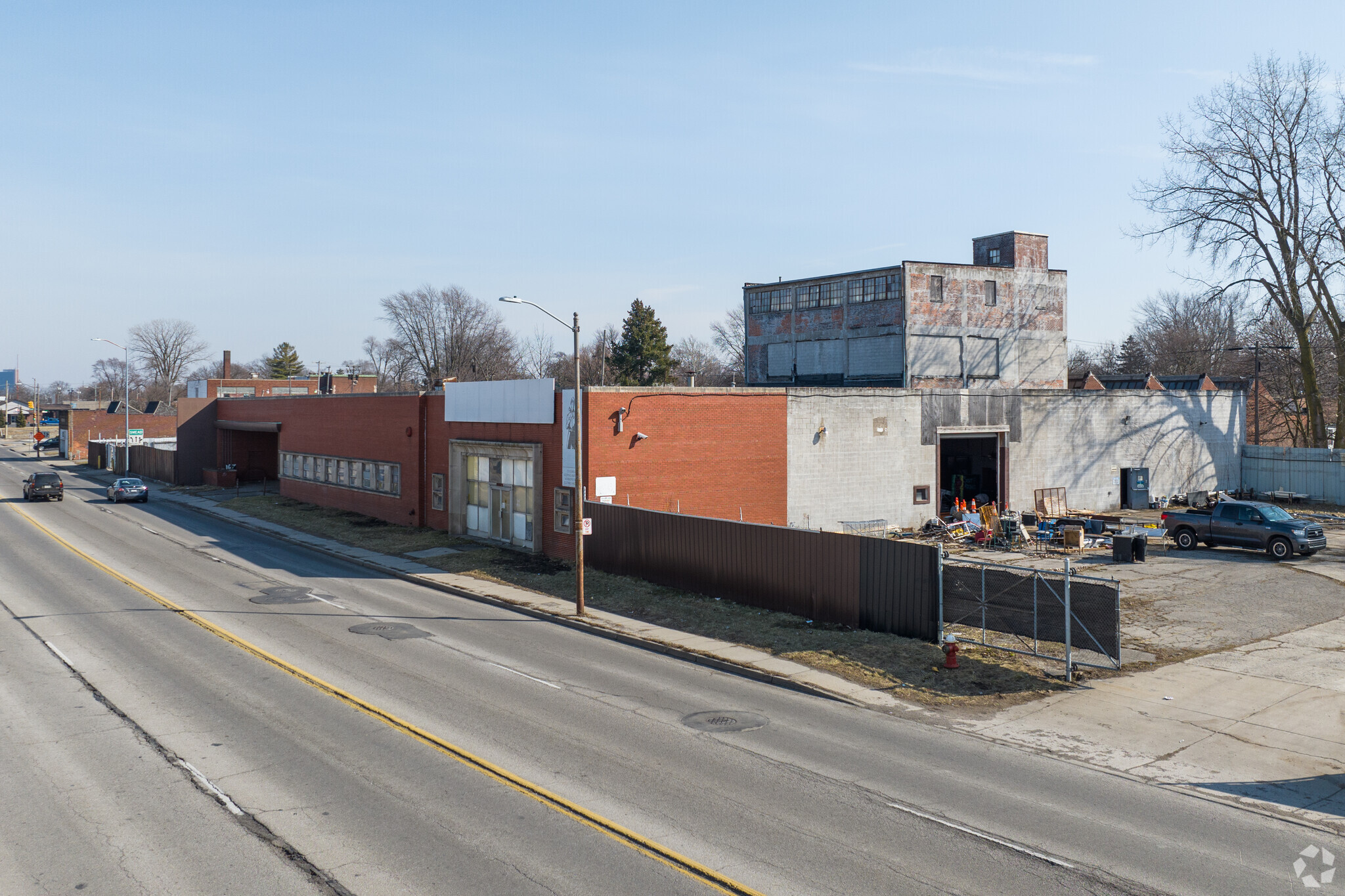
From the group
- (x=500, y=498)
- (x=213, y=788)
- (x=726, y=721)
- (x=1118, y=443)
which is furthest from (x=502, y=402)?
(x=1118, y=443)

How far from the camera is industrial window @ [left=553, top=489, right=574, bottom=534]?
1253 inches

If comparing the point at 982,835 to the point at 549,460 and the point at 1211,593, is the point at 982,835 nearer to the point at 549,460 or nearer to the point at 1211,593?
the point at 1211,593

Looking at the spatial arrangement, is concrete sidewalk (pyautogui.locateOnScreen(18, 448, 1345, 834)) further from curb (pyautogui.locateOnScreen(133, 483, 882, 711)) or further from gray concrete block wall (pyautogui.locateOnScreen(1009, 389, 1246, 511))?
gray concrete block wall (pyautogui.locateOnScreen(1009, 389, 1246, 511))

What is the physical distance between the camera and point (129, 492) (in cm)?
5366

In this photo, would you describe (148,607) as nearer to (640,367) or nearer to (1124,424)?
(1124,424)

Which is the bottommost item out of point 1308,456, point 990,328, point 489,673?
point 489,673

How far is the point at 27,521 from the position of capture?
44781 mm

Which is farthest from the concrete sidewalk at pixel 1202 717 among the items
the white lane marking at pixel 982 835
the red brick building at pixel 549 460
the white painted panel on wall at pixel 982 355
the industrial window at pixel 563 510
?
the white painted panel on wall at pixel 982 355

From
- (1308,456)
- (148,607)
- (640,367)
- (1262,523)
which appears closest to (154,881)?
(148,607)

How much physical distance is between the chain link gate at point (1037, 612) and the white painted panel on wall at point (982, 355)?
1452 inches

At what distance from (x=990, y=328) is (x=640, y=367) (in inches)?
1549

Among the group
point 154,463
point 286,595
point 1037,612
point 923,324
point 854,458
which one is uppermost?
point 923,324

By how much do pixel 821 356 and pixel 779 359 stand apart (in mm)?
3373

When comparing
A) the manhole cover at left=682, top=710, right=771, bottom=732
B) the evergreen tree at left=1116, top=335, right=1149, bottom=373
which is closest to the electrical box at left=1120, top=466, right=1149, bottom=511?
the manhole cover at left=682, top=710, right=771, bottom=732
